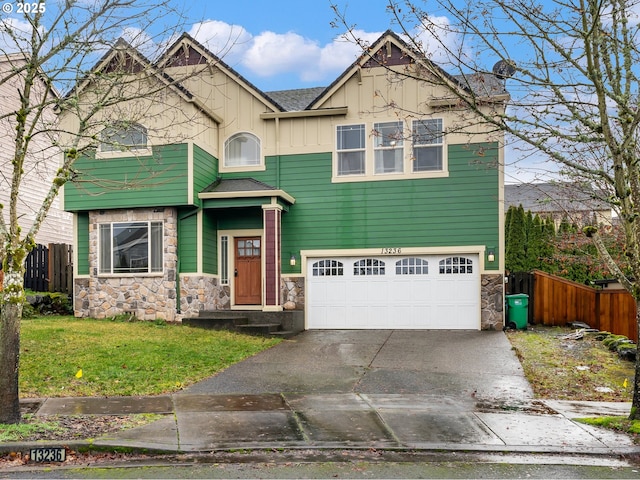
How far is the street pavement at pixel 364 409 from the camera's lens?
6578mm

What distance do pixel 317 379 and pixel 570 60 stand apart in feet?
19.8

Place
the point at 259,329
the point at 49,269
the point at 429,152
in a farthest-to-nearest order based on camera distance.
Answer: the point at 49,269 < the point at 429,152 < the point at 259,329

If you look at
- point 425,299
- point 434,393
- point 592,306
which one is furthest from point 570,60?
point 592,306

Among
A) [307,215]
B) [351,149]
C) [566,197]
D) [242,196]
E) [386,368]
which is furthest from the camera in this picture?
[307,215]

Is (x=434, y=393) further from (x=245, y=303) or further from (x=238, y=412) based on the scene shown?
(x=245, y=303)

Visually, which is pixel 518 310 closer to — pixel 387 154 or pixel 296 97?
pixel 387 154

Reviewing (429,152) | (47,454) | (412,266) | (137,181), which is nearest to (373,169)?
(429,152)

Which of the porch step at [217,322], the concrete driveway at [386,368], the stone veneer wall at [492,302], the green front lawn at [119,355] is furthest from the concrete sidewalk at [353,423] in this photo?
the stone veneer wall at [492,302]

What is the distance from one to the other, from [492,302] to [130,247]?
32.1 ft

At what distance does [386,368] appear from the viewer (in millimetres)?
11273

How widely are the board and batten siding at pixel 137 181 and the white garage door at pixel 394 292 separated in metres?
4.27

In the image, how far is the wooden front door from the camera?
1769cm

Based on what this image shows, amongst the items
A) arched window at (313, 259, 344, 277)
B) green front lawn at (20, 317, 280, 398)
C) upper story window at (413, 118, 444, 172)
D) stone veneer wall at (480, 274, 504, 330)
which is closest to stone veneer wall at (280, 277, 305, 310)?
arched window at (313, 259, 344, 277)

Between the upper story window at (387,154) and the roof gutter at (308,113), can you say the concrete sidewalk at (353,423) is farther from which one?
the roof gutter at (308,113)
